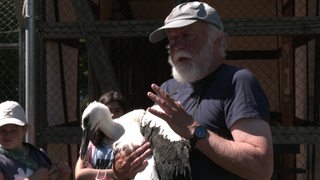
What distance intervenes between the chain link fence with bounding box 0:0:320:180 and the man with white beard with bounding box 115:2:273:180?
266 cm

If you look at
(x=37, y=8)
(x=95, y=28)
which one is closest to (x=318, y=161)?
(x=95, y=28)

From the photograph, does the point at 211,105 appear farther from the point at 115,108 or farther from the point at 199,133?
the point at 115,108

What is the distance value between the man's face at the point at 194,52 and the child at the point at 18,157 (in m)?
1.67

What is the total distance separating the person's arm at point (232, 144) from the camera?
214 centimetres

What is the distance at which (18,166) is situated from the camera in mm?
3701

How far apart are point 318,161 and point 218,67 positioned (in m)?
3.66

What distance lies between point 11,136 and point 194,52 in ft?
6.25

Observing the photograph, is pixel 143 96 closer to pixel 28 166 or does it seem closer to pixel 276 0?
pixel 276 0

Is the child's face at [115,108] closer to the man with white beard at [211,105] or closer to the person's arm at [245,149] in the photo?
the man with white beard at [211,105]

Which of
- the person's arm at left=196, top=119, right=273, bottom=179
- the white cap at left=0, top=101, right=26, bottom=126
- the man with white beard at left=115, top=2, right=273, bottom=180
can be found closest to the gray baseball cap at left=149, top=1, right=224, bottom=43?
the man with white beard at left=115, top=2, right=273, bottom=180

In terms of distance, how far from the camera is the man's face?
240 cm

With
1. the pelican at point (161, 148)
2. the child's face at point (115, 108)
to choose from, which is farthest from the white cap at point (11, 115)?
the pelican at point (161, 148)

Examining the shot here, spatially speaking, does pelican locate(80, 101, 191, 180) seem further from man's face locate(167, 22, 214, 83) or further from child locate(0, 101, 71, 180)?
child locate(0, 101, 71, 180)

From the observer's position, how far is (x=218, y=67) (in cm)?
245
